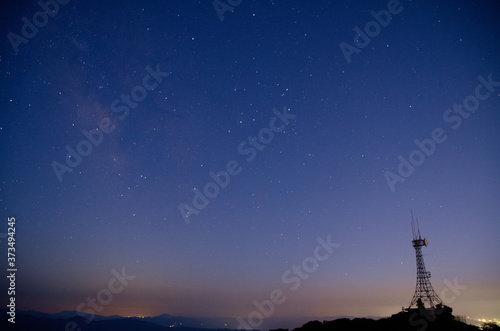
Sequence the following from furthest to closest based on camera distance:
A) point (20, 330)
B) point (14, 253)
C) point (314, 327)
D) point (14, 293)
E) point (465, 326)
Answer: point (20, 330) < point (314, 327) < point (465, 326) < point (14, 293) < point (14, 253)

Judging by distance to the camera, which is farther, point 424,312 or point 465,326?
point 424,312

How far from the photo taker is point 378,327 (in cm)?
2364

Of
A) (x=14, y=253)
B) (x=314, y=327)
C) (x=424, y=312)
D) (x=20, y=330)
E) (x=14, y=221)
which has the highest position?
(x=14, y=221)

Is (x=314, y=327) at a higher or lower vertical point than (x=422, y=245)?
lower

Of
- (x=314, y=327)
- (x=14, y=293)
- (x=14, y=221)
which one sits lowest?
(x=314, y=327)

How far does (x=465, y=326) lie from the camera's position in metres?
22.6

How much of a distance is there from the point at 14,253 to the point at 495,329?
38.7 meters

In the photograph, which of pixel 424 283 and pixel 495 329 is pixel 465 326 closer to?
pixel 495 329

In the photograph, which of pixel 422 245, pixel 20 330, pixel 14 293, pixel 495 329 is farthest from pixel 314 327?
pixel 20 330

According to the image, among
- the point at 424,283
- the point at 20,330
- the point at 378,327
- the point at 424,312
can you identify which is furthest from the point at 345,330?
the point at 20,330

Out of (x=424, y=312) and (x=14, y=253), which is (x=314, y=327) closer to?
(x=424, y=312)

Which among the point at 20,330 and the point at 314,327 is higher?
the point at 314,327

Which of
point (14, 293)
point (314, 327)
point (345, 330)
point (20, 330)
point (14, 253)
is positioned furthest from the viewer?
point (20, 330)

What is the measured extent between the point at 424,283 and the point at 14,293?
43584 mm
